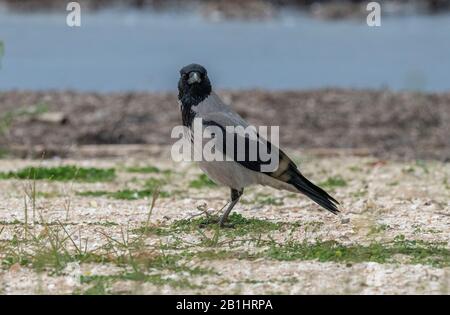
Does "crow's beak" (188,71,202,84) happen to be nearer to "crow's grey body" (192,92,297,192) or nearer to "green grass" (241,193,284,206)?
"crow's grey body" (192,92,297,192)

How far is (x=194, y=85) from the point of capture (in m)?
7.97

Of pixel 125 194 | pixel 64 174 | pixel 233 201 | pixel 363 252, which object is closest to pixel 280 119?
pixel 64 174

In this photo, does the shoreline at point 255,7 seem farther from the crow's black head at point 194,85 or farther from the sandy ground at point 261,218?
the crow's black head at point 194,85

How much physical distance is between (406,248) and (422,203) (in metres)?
2.13

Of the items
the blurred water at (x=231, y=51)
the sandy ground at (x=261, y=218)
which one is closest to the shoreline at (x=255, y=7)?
the blurred water at (x=231, y=51)

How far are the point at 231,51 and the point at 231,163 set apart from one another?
603 inches

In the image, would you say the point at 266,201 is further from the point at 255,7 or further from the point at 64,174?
the point at 255,7

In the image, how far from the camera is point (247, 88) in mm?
17719

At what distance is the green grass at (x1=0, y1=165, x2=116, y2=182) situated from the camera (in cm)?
1066

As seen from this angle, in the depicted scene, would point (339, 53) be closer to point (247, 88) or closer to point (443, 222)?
point (247, 88)

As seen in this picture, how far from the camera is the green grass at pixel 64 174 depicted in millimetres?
10656

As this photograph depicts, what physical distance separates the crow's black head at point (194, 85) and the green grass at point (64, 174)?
2.80 m

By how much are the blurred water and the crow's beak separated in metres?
8.44

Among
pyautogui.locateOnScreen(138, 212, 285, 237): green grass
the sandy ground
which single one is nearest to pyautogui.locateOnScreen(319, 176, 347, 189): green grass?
the sandy ground
